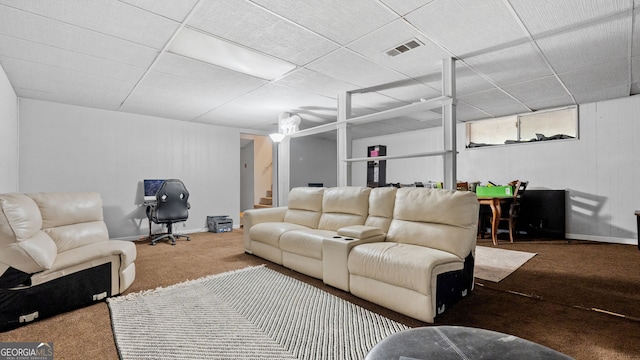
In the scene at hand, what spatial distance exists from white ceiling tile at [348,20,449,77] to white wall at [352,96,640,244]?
3.76 meters

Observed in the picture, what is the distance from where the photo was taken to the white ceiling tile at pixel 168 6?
2.14 m

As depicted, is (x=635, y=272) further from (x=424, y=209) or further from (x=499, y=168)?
(x=499, y=168)

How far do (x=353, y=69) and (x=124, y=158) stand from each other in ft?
15.0

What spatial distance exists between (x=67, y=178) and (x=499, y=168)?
8.20 metres

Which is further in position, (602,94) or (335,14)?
(602,94)

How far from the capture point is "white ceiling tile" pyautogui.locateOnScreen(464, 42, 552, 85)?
10.1 ft

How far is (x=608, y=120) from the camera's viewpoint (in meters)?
4.94

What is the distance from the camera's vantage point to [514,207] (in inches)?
208

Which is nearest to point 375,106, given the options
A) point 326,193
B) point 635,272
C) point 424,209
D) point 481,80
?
point 481,80

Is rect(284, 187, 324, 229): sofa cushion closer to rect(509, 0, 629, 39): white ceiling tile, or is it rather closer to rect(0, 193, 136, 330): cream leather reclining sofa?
rect(0, 193, 136, 330): cream leather reclining sofa

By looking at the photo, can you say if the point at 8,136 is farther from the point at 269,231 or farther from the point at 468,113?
the point at 468,113

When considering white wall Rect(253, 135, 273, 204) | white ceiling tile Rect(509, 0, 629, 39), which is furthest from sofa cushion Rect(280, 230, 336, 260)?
white wall Rect(253, 135, 273, 204)

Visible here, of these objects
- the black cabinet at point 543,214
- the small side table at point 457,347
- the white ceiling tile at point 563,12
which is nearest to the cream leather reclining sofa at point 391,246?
the small side table at point 457,347

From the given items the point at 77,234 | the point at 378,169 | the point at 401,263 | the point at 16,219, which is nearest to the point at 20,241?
the point at 16,219
